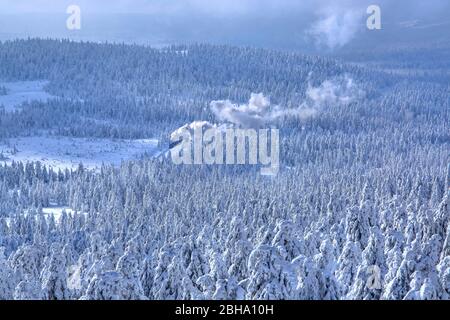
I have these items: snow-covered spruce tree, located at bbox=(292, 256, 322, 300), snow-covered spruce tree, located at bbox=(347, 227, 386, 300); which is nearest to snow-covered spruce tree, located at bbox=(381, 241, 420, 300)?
snow-covered spruce tree, located at bbox=(347, 227, 386, 300)

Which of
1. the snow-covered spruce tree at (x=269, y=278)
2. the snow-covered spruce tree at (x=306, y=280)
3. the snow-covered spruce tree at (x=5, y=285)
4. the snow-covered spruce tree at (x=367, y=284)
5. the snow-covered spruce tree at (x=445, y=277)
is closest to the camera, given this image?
the snow-covered spruce tree at (x=269, y=278)

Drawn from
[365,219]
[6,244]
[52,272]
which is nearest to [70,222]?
[6,244]

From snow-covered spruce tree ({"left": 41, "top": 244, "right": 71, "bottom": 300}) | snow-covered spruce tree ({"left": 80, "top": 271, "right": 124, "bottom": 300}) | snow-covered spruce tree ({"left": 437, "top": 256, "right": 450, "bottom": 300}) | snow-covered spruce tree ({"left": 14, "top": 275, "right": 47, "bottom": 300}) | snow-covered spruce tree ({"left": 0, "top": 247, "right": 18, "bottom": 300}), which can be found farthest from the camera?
snow-covered spruce tree ({"left": 0, "top": 247, "right": 18, "bottom": 300})

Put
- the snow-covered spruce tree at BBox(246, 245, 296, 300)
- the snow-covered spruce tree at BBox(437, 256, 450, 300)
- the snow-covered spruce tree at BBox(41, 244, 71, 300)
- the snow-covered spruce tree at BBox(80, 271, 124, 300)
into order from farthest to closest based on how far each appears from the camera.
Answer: the snow-covered spruce tree at BBox(41, 244, 71, 300) → the snow-covered spruce tree at BBox(437, 256, 450, 300) → the snow-covered spruce tree at BBox(246, 245, 296, 300) → the snow-covered spruce tree at BBox(80, 271, 124, 300)

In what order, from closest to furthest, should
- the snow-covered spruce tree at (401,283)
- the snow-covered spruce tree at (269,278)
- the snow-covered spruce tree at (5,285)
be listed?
1. the snow-covered spruce tree at (269,278)
2. the snow-covered spruce tree at (401,283)
3. the snow-covered spruce tree at (5,285)

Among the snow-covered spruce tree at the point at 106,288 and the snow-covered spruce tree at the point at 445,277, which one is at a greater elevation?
the snow-covered spruce tree at the point at 106,288

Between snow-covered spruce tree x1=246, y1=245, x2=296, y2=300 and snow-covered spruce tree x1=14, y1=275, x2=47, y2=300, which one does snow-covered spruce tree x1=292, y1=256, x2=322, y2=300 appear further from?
snow-covered spruce tree x1=14, y1=275, x2=47, y2=300

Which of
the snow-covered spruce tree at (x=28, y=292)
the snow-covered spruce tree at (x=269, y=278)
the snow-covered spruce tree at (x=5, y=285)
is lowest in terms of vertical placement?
the snow-covered spruce tree at (x=5, y=285)

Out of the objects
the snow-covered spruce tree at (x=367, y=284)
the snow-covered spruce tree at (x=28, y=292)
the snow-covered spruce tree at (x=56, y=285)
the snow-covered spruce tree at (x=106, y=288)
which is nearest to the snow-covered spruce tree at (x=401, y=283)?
the snow-covered spruce tree at (x=367, y=284)

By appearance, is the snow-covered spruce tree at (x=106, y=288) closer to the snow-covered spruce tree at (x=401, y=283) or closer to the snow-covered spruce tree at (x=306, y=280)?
the snow-covered spruce tree at (x=306, y=280)

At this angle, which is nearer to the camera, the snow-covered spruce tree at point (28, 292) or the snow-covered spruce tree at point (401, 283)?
the snow-covered spruce tree at point (28, 292)
